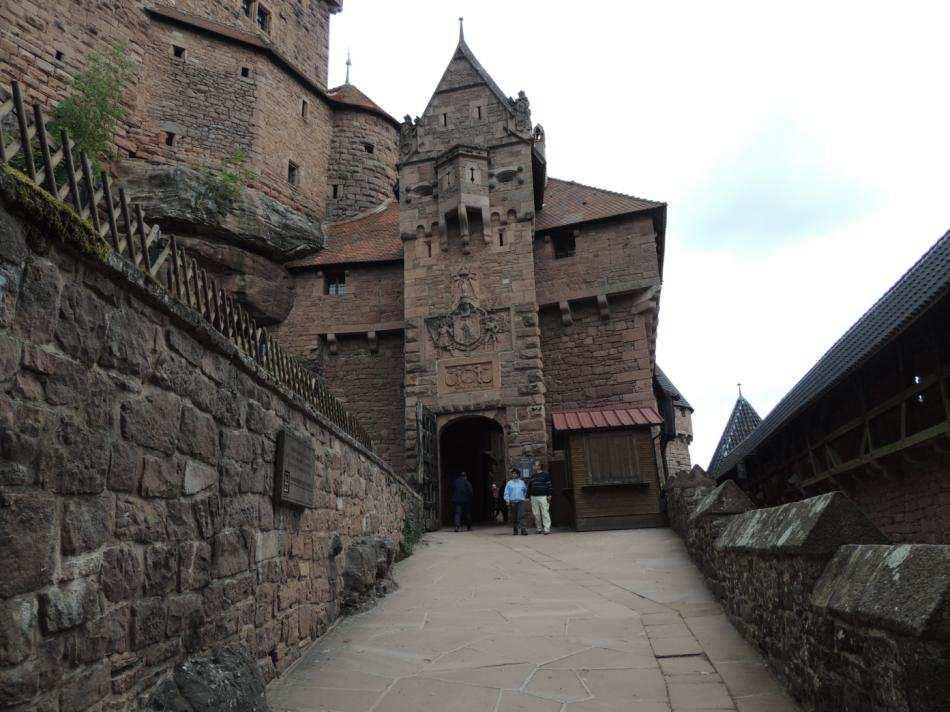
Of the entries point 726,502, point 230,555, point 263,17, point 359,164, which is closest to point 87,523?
point 230,555

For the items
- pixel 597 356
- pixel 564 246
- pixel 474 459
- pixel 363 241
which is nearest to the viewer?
pixel 597 356

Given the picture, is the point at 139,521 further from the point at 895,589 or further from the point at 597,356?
the point at 597,356

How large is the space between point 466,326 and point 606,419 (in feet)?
16.1

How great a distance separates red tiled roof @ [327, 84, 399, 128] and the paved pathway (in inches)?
792

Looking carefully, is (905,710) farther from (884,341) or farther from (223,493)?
(884,341)

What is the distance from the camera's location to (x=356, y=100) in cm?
2423

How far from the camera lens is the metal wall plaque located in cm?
449

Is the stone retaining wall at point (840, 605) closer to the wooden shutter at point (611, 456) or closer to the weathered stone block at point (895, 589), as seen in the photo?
the weathered stone block at point (895, 589)

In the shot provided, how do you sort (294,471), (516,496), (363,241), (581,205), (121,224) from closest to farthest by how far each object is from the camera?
(121,224)
(294,471)
(516,496)
(581,205)
(363,241)

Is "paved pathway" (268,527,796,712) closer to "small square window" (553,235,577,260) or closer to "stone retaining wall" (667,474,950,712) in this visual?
"stone retaining wall" (667,474,950,712)

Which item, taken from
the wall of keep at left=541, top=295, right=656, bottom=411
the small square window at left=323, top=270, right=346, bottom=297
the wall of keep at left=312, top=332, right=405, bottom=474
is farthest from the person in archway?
the small square window at left=323, top=270, right=346, bottom=297

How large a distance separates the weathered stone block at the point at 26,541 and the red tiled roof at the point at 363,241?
16.4 metres

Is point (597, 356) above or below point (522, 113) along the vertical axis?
below

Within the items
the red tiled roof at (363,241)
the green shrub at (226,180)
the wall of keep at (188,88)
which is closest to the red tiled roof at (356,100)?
the wall of keep at (188,88)
